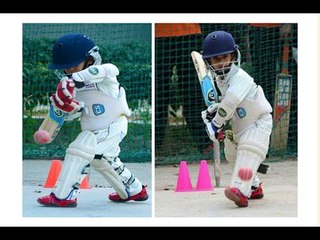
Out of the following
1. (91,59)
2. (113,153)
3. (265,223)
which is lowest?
(265,223)

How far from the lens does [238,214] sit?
516 cm

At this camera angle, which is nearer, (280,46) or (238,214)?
(238,214)

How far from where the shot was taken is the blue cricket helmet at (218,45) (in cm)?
515

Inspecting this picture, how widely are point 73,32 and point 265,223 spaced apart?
4.85 feet

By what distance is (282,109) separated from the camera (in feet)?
21.1

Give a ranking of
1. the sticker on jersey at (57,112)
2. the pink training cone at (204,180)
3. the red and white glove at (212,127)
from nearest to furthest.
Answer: the red and white glove at (212,127) < the sticker on jersey at (57,112) < the pink training cone at (204,180)

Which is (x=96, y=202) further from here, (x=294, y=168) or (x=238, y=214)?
(x=294, y=168)

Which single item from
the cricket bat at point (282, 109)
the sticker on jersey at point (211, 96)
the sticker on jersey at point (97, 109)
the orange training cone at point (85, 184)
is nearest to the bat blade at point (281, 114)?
the cricket bat at point (282, 109)

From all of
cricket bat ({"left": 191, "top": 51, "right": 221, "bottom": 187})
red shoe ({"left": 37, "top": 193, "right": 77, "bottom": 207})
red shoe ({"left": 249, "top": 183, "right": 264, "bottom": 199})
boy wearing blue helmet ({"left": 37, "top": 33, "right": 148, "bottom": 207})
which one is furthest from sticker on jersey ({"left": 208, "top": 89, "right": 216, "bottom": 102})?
red shoe ({"left": 37, "top": 193, "right": 77, "bottom": 207})

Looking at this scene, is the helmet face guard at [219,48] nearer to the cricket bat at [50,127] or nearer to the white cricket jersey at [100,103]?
the white cricket jersey at [100,103]

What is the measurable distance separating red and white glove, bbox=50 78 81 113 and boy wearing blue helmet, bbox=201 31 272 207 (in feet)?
2.17

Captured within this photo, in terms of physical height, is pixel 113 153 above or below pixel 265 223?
Answer: above

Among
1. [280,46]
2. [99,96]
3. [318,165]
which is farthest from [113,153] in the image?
[280,46]

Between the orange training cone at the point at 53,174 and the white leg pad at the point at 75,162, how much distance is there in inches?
23.9
